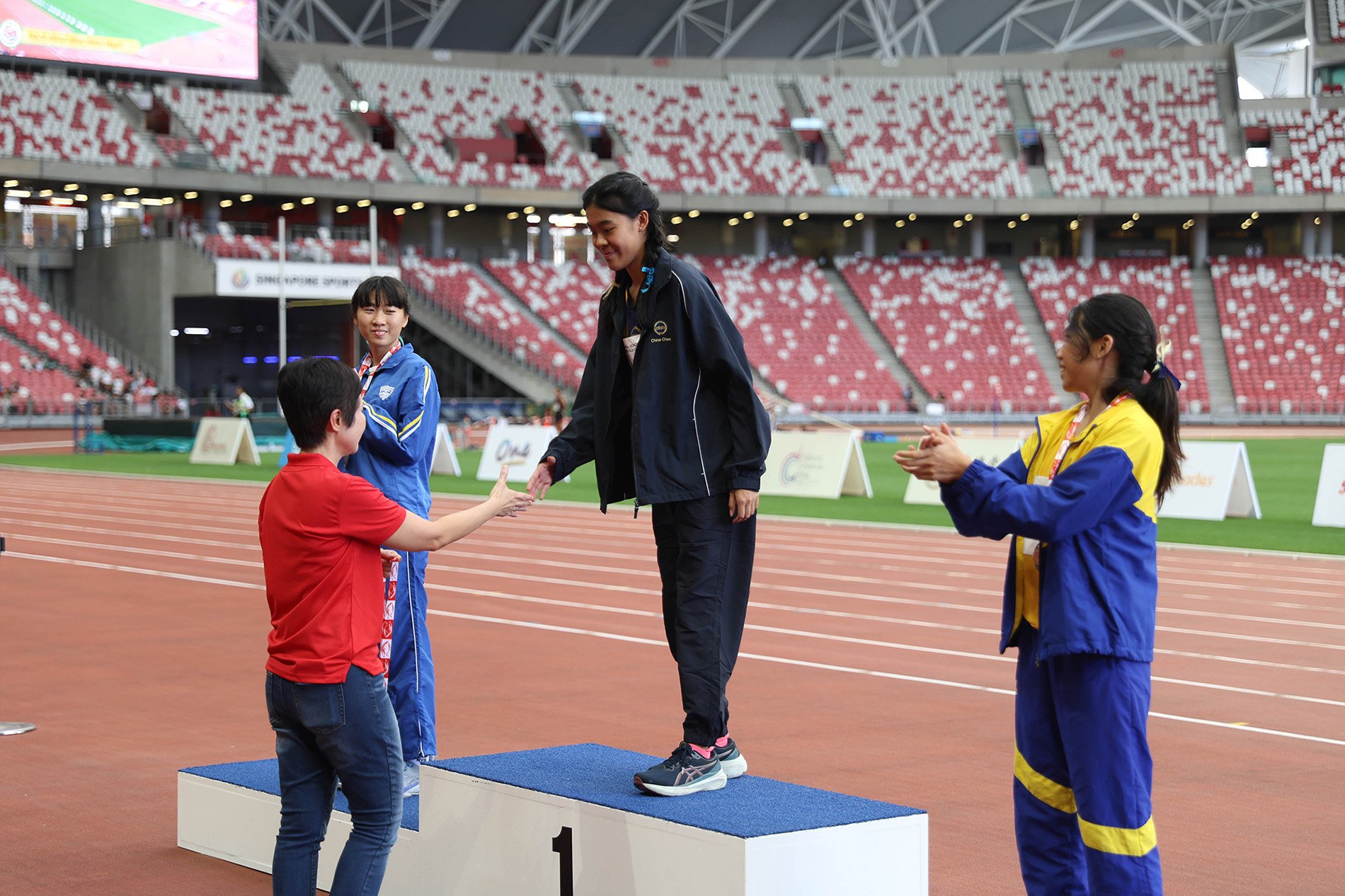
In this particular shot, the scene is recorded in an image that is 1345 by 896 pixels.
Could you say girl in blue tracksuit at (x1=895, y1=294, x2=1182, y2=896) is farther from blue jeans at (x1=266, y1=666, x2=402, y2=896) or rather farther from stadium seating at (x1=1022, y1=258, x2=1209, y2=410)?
stadium seating at (x1=1022, y1=258, x2=1209, y2=410)

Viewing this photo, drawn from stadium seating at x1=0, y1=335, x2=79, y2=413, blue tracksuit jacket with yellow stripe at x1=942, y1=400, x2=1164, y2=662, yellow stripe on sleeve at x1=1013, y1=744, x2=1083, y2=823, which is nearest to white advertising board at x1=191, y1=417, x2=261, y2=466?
stadium seating at x1=0, y1=335, x2=79, y2=413

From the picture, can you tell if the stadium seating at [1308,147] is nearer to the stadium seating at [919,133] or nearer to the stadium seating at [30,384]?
the stadium seating at [919,133]

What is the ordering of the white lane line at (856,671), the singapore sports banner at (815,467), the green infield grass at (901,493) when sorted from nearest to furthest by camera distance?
the white lane line at (856,671)
the green infield grass at (901,493)
the singapore sports banner at (815,467)

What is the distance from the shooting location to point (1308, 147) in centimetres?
6244

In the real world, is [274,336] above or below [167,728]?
above

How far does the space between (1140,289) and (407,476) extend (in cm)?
5869

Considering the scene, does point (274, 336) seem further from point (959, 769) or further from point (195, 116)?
point (959, 769)

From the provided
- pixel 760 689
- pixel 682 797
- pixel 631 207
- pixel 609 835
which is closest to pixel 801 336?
pixel 760 689

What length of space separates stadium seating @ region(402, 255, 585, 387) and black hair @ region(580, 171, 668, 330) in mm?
44574

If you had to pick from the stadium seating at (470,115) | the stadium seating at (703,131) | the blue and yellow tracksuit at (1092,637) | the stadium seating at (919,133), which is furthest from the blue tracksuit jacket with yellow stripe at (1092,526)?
the stadium seating at (919,133)

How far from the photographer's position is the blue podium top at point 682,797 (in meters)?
4.17

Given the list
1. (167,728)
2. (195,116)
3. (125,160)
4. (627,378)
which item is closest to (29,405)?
(125,160)

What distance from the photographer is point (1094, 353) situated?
12.8 feet

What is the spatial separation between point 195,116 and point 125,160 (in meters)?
4.36
